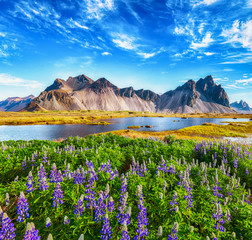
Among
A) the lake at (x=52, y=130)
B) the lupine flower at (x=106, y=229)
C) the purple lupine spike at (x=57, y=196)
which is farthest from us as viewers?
the lake at (x=52, y=130)

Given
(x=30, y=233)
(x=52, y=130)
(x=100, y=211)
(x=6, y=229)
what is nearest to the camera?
(x=30, y=233)

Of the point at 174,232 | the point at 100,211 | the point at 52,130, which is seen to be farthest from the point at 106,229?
the point at 52,130

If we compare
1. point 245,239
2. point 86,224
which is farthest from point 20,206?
point 245,239

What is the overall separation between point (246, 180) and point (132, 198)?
8312 millimetres

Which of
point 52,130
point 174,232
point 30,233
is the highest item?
point 30,233

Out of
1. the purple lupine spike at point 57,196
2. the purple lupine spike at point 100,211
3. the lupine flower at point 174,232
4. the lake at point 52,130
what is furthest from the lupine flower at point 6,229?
the lake at point 52,130

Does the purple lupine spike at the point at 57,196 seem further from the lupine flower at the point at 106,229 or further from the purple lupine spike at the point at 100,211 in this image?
the lupine flower at the point at 106,229

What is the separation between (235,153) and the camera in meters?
10.7

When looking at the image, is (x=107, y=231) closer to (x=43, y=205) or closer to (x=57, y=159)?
(x=43, y=205)

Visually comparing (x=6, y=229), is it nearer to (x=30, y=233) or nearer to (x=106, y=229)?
(x=30, y=233)

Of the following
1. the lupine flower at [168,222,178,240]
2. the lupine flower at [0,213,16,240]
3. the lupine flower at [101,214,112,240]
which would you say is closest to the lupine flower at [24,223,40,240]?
the lupine flower at [0,213,16,240]

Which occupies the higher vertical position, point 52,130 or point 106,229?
point 106,229

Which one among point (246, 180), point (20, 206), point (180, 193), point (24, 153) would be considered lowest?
point (246, 180)

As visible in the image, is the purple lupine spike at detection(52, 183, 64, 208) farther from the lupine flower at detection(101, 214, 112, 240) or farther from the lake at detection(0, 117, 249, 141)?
the lake at detection(0, 117, 249, 141)
